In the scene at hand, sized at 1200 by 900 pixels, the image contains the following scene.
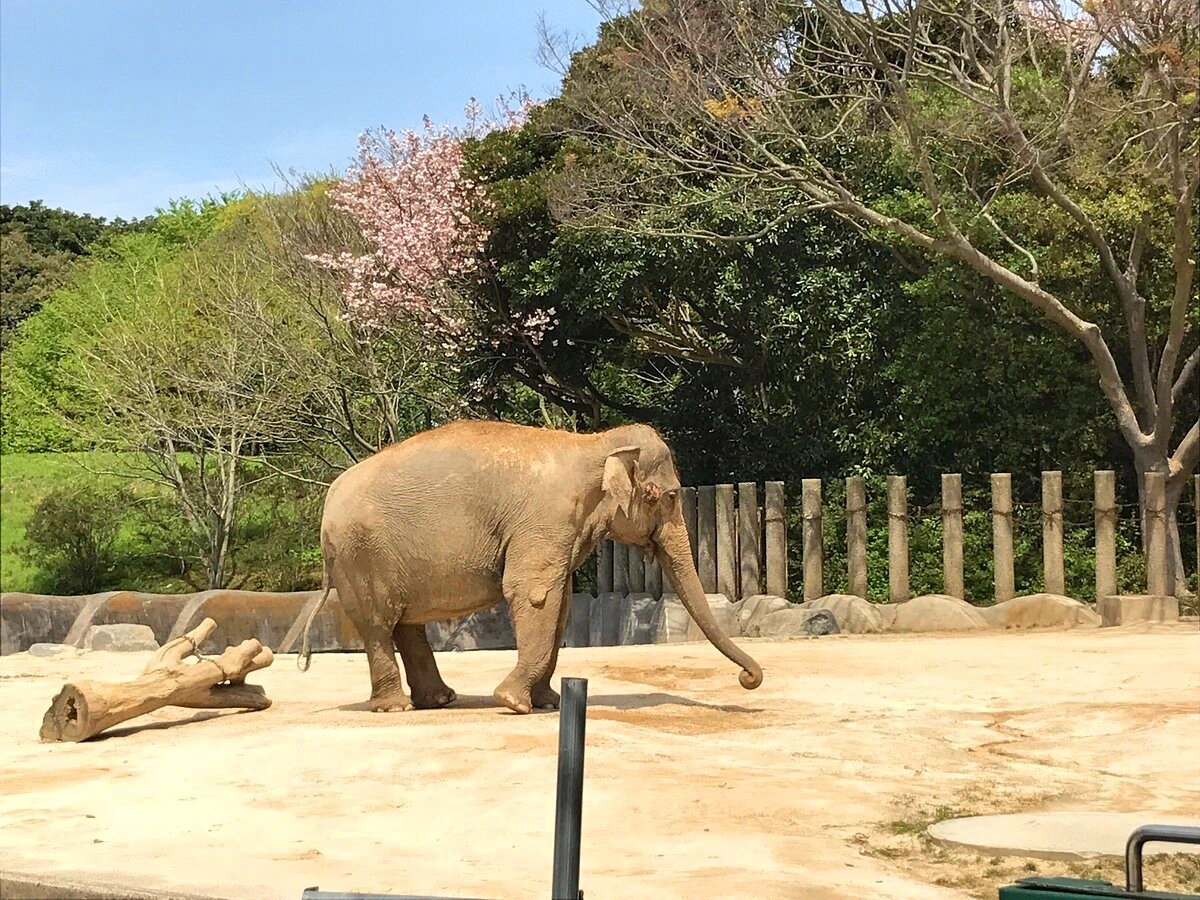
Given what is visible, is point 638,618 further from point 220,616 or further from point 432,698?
point 432,698

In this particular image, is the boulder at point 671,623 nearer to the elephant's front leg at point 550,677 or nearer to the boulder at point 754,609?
the boulder at point 754,609

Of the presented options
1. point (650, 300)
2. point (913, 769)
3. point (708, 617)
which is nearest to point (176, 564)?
point (650, 300)

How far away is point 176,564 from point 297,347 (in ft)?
24.2

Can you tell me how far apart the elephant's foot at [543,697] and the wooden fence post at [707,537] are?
30.5 ft

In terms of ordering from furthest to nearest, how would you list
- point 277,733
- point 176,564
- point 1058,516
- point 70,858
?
point 176,564 → point 1058,516 → point 277,733 → point 70,858

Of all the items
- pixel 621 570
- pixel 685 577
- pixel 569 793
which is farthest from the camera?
pixel 621 570

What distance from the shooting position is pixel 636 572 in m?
20.8

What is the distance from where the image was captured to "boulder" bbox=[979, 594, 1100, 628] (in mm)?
16109

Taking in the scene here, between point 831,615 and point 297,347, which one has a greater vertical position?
point 297,347

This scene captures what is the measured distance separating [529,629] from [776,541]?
29.9ft

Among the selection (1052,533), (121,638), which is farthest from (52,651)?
(1052,533)

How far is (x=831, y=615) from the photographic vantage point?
17.1 m

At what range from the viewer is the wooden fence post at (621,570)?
21.1m

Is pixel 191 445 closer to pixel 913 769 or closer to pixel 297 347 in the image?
pixel 297 347
